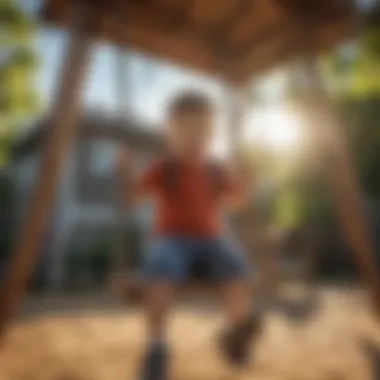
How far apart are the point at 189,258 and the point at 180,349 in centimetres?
10

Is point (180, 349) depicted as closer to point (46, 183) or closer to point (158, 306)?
point (158, 306)

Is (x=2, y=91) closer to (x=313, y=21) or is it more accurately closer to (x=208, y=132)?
(x=208, y=132)

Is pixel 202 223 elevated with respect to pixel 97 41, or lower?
lower

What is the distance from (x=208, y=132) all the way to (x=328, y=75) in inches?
6.4

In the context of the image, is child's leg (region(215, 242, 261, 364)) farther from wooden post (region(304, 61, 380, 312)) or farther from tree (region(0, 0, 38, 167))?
tree (region(0, 0, 38, 167))

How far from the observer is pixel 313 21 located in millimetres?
785

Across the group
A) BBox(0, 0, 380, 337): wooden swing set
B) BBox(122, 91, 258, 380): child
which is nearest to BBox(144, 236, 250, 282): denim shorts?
BBox(122, 91, 258, 380): child

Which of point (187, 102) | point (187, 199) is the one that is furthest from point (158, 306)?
point (187, 102)

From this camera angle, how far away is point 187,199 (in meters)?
0.76

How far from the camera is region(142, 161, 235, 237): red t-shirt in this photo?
753 mm

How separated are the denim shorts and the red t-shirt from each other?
10 millimetres

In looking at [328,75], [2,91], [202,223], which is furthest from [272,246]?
[2,91]

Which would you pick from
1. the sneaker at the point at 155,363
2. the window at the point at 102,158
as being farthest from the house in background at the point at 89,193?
the sneaker at the point at 155,363

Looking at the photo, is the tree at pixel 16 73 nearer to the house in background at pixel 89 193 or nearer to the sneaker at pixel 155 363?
the house in background at pixel 89 193
